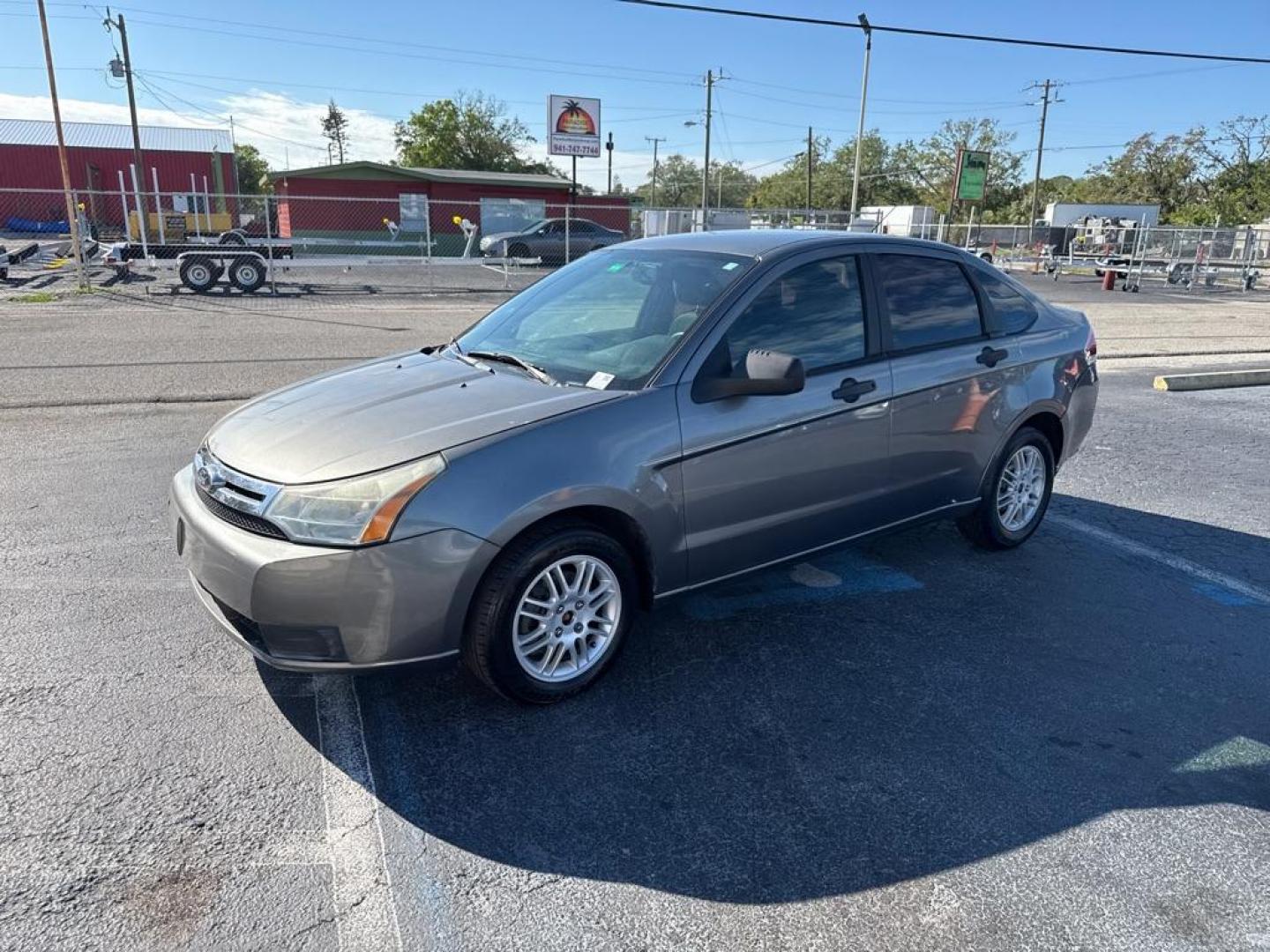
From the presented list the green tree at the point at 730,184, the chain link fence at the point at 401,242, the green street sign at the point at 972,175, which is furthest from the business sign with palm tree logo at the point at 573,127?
the green tree at the point at 730,184

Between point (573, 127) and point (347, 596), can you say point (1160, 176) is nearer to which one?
point (573, 127)

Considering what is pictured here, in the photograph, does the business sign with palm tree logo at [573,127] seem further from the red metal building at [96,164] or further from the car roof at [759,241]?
the car roof at [759,241]

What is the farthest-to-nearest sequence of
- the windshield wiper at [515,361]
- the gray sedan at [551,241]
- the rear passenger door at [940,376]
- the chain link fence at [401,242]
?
the gray sedan at [551,241], the chain link fence at [401,242], the rear passenger door at [940,376], the windshield wiper at [515,361]

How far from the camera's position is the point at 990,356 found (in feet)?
15.1

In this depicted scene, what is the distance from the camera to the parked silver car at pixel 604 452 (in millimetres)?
2887

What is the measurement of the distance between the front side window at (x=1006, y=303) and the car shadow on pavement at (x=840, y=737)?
142 centimetres

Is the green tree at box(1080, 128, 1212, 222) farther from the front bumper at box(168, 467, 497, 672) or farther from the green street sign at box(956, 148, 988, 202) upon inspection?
the front bumper at box(168, 467, 497, 672)

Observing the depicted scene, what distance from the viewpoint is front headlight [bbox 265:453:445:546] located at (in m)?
2.83

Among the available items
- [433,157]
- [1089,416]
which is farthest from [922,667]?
[433,157]

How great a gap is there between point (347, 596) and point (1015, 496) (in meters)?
3.73

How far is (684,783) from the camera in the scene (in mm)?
2922

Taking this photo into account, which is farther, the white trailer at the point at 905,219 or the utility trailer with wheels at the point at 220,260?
the white trailer at the point at 905,219

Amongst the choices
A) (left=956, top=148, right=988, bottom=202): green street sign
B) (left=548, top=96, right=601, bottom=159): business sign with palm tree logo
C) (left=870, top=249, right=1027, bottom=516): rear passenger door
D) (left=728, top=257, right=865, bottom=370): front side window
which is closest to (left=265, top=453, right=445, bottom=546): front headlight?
(left=728, top=257, right=865, bottom=370): front side window

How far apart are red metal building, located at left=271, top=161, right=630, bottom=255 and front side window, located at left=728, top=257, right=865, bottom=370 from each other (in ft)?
99.4
